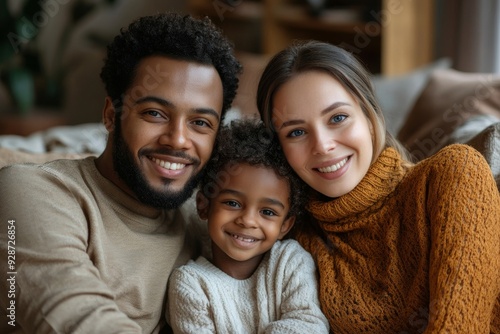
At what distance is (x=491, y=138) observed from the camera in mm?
1624

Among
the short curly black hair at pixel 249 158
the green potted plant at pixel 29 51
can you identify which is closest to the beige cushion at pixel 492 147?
the short curly black hair at pixel 249 158

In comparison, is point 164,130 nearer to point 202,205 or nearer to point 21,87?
point 202,205

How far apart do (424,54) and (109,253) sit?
98.4 inches

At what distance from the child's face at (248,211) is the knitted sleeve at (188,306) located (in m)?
0.12

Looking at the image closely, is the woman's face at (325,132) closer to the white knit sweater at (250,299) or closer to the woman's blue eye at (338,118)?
the woman's blue eye at (338,118)

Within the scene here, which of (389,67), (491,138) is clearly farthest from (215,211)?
(389,67)

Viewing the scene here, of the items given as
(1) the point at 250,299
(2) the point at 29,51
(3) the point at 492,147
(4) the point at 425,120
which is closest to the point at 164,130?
(1) the point at 250,299

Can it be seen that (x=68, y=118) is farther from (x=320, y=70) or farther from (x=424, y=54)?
(x=320, y=70)

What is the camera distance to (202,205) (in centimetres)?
164

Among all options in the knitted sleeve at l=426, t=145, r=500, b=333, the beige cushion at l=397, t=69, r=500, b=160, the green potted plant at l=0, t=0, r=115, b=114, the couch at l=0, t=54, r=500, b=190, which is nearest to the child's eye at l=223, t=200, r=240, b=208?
the knitted sleeve at l=426, t=145, r=500, b=333

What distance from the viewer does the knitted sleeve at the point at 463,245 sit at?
1.28m

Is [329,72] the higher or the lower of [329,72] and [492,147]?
the higher

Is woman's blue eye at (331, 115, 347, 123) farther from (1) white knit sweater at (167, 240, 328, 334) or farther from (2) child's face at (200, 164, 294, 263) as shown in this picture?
(1) white knit sweater at (167, 240, 328, 334)

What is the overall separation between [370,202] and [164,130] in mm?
507
